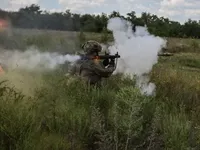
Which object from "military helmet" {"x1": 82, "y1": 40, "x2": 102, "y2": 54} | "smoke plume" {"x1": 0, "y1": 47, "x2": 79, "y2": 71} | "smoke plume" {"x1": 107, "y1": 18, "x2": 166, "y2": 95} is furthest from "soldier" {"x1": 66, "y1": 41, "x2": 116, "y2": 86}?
"smoke plume" {"x1": 107, "y1": 18, "x2": 166, "y2": 95}

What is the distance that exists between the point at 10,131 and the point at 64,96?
212 centimetres

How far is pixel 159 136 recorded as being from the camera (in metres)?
7.20

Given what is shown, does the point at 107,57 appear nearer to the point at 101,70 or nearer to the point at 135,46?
the point at 101,70

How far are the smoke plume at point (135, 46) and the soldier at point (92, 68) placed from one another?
1052mm

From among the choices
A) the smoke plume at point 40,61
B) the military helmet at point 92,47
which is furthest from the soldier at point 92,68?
the smoke plume at point 40,61

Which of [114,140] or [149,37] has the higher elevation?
[149,37]

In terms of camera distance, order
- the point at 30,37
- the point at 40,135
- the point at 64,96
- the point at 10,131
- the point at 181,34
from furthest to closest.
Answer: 1. the point at 181,34
2. the point at 30,37
3. the point at 64,96
4. the point at 40,135
5. the point at 10,131

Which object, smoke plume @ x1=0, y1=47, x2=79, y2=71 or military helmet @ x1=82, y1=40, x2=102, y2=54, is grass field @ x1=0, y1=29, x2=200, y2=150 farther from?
smoke plume @ x1=0, y1=47, x2=79, y2=71

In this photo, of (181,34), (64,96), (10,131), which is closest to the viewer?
(10,131)

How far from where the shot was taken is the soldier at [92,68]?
32.7ft

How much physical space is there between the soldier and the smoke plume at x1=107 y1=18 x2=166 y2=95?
1.05 meters

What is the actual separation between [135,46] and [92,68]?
1.53 metres

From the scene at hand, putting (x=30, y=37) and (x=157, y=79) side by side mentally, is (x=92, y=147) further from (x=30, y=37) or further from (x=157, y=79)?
(x=30, y=37)

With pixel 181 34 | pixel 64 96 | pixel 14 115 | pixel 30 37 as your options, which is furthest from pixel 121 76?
pixel 181 34
